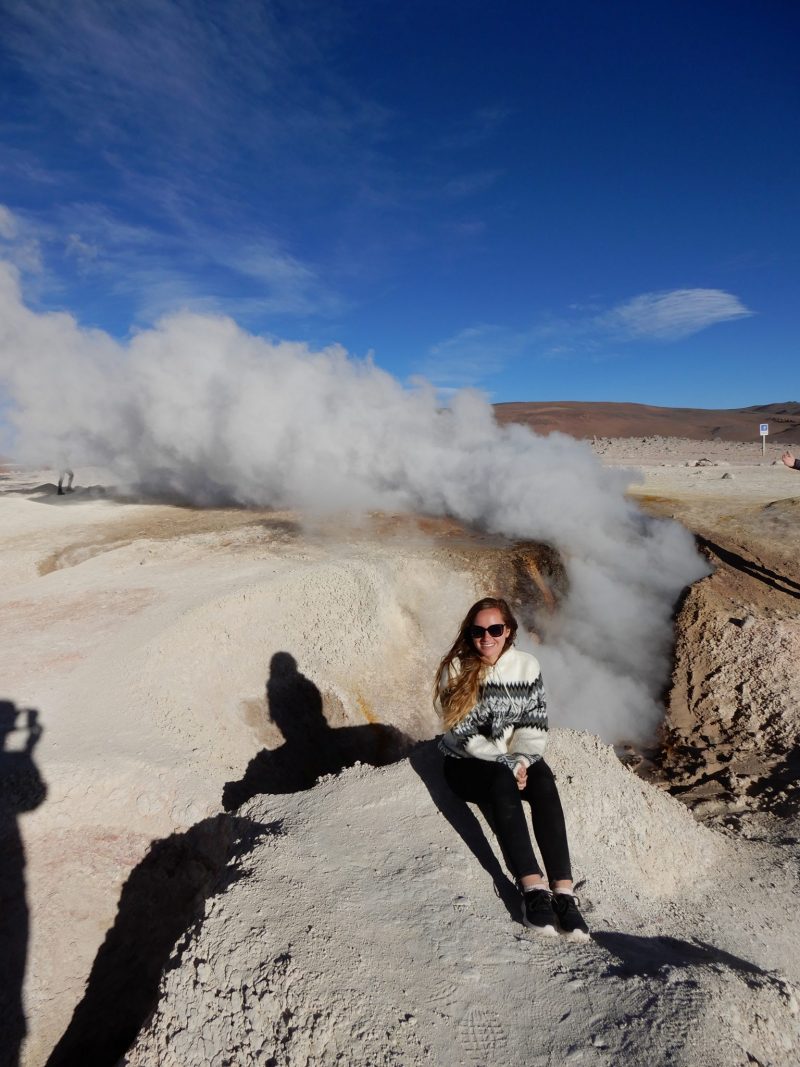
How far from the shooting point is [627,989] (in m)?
2.01

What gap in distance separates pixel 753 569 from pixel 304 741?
694 cm

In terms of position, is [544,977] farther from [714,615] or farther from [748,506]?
[748,506]

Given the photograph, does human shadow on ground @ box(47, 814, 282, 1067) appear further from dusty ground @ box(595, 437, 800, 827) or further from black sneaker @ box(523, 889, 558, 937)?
dusty ground @ box(595, 437, 800, 827)

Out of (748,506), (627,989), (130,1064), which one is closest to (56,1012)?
(130,1064)

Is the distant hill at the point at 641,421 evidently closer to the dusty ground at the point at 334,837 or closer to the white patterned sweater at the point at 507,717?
the dusty ground at the point at 334,837

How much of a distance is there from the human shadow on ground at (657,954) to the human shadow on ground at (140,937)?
70.4 inches

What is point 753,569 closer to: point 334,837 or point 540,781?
point 540,781

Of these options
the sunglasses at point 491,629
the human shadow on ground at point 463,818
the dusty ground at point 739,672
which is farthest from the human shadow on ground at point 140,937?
the dusty ground at point 739,672

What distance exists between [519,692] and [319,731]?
3365mm

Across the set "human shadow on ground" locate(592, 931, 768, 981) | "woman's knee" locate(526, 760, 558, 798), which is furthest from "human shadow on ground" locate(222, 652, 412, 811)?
"human shadow on ground" locate(592, 931, 768, 981)

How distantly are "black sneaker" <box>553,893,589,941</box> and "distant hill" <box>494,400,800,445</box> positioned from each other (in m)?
41.8

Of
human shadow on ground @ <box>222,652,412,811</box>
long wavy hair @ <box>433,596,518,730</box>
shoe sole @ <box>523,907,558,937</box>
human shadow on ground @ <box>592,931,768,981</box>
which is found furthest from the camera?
human shadow on ground @ <box>222,652,412,811</box>

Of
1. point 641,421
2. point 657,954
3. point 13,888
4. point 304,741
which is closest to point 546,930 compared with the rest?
point 657,954

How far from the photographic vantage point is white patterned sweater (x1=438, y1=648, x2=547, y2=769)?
2.85m
